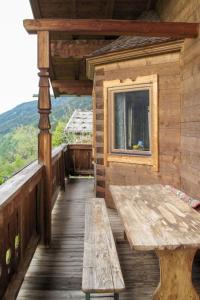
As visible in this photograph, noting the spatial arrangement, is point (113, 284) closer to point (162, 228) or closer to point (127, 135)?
point (162, 228)

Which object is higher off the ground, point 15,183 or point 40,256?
point 15,183

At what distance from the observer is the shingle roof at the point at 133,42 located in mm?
5748

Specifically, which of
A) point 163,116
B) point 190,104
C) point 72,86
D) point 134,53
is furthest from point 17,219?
point 72,86

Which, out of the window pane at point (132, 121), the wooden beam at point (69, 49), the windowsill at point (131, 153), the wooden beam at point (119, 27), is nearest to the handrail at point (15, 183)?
the wooden beam at point (119, 27)

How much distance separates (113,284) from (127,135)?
428cm

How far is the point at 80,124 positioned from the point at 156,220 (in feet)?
57.0

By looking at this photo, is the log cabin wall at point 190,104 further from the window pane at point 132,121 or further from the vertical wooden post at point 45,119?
the vertical wooden post at point 45,119

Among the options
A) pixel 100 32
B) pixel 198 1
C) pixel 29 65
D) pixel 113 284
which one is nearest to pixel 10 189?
pixel 113 284

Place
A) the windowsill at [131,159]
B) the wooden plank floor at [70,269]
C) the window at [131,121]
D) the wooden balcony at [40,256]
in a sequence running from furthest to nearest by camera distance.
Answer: the windowsill at [131,159]
the window at [131,121]
the wooden plank floor at [70,269]
the wooden balcony at [40,256]

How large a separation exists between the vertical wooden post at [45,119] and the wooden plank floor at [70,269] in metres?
0.37

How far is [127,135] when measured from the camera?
6535 millimetres

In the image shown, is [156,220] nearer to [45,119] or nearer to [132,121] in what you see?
[45,119]

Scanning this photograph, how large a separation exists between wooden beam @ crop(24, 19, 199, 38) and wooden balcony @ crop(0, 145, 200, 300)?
1.68m

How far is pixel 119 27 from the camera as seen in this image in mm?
4332
